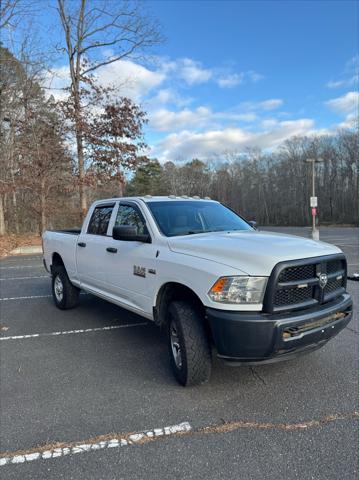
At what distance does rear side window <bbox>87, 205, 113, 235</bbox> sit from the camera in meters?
5.10

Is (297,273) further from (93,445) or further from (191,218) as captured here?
(93,445)

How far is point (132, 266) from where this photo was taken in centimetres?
415

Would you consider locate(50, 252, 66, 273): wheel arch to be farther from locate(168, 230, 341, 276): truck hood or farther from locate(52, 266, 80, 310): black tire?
locate(168, 230, 341, 276): truck hood

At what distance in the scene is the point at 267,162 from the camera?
63125 mm

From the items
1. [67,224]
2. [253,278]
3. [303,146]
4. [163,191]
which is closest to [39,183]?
[67,224]

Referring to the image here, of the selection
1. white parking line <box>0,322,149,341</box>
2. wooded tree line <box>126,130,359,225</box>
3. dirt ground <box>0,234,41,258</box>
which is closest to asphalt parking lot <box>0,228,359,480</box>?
white parking line <box>0,322,149,341</box>

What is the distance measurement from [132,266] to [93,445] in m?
1.94

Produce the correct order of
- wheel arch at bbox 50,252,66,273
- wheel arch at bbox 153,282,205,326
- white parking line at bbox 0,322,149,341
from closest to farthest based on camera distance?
wheel arch at bbox 153,282,205,326 → white parking line at bbox 0,322,149,341 → wheel arch at bbox 50,252,66,273

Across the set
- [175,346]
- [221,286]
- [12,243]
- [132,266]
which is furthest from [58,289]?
[12,243]

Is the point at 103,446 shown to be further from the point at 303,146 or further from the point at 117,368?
the point at 303,146

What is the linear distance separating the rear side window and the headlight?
2.54 metres

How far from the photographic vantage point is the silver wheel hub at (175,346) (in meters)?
3.44

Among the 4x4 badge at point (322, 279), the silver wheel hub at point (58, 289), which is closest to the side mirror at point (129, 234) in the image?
the 4x4 badge at point (322, 279)

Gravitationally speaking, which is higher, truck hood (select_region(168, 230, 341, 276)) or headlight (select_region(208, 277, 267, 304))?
truck hood (select_region(168, 230, 341, 276))
